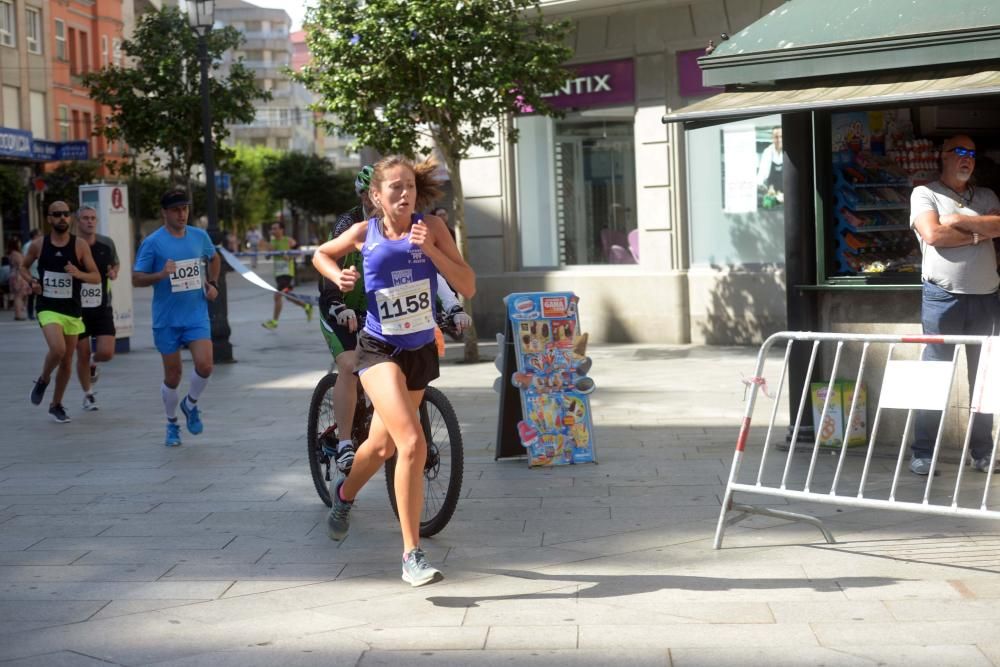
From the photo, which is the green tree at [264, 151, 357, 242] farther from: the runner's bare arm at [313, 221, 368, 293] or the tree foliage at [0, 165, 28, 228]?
the runner's bare arm at [313, 221, 368, 293]

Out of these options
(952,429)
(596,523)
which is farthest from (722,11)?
(596,523)

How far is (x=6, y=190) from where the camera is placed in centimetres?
4050

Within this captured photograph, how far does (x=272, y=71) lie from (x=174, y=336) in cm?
13330

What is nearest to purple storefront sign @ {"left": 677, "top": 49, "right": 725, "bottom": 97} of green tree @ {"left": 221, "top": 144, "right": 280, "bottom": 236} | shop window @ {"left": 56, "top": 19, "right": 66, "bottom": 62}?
shop window @ {"left": 56, "top": 19, "right": 66, "bottom": 62}

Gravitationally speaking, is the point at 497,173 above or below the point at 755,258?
above

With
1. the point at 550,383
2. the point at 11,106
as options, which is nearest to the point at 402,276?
the point at 550,383

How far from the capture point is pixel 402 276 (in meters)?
6.08

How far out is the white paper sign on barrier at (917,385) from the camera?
623 centimetres

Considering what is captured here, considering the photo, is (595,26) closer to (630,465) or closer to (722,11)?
(722,11)

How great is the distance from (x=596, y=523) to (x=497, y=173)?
39.9ft

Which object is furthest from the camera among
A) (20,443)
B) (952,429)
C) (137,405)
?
(137,405)

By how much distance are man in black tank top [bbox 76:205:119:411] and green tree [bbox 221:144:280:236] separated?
67838mm

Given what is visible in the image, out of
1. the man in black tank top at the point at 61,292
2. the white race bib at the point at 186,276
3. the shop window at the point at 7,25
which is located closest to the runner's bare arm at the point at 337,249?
the white race bib at the point at 186,276

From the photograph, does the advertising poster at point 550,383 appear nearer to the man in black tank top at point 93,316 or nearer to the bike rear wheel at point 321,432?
the bike rear wheel at point 321,432
